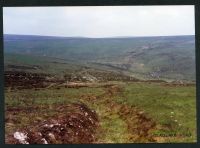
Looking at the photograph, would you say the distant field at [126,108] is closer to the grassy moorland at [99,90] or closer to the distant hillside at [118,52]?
the grassy moorland at [99,90]

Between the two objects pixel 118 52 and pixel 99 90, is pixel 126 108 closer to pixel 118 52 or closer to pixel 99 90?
pixel 99 90

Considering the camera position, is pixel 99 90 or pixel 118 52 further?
pixel 118 52

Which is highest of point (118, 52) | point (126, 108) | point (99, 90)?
point (118, 52)

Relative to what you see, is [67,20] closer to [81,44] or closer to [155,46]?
[81,44]

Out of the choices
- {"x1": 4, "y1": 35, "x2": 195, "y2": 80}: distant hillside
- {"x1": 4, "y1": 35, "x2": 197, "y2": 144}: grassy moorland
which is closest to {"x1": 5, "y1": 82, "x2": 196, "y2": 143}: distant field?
{"x1": 4, "y1": 35, "x2": 197, "y2": 144}: grassy moorland

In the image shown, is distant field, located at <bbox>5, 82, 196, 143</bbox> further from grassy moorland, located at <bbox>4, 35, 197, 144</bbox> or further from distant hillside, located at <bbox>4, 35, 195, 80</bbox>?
distant hillside, located at <bbox>4, 35, 195, 80</bbox>

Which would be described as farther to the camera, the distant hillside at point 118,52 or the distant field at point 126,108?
the distant hillside at point 118,52

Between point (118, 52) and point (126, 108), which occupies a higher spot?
point (118, 52)

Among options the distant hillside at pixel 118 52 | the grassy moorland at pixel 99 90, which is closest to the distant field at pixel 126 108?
the grassy moorland at pixel 99 90

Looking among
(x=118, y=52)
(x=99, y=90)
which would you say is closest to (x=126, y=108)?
(x=99, y=90)
